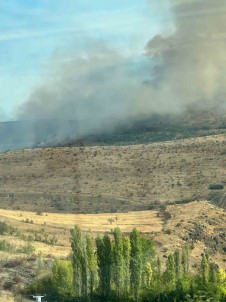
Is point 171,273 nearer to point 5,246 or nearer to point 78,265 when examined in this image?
point 78,265

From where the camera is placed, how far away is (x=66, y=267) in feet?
158

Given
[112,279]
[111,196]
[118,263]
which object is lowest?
[112,279]

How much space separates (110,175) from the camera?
104750 mm

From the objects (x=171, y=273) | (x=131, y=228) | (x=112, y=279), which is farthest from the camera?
(x=131, y=228)

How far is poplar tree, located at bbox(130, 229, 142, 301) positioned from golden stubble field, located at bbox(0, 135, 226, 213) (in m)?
37.3

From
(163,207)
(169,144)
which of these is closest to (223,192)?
(163,207)

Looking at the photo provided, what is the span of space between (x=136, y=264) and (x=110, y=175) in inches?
2278

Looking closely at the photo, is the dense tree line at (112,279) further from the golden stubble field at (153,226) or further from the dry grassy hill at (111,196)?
the golden stubble field at (153,226)

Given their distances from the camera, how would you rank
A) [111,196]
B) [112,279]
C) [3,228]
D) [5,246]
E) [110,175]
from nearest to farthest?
[112,279]
[5,246]
[3,228]
[111,196]
[110,175]

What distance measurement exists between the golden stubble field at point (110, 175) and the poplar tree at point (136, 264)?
1470 inches

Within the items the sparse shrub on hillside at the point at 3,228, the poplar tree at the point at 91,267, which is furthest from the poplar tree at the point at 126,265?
the sparse shrub on hillside at the point at 3,228

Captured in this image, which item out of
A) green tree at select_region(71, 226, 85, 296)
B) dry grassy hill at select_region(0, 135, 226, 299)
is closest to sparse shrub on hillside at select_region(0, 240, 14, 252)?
dry grassy hill at select_region(0, 135, 226, 299)

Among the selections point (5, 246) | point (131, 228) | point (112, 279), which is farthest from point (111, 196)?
point (112, 279)

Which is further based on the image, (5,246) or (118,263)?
(5,246)
